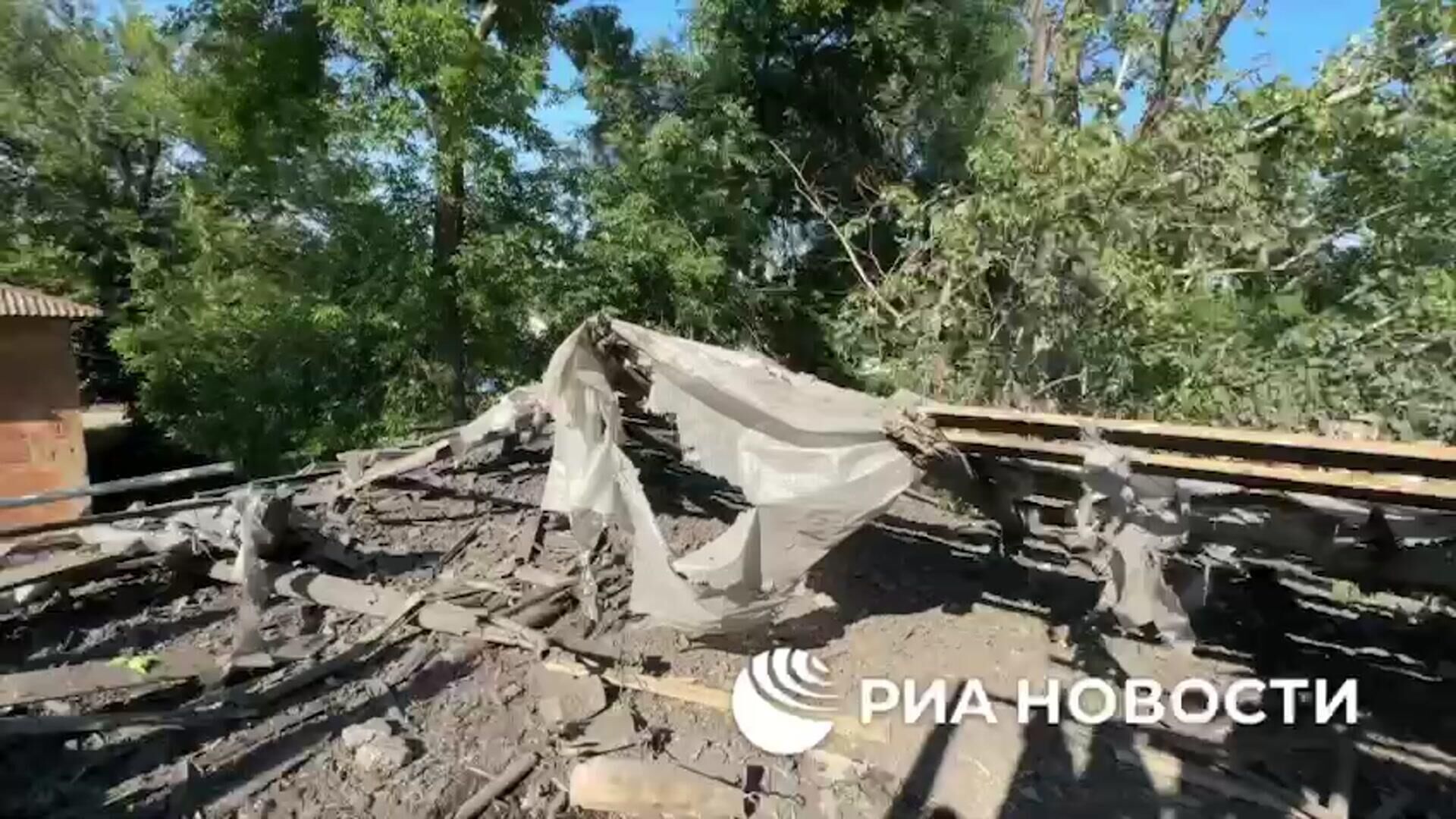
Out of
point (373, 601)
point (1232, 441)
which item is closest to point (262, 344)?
point (373, 601)

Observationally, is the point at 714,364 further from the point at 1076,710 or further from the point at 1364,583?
the point at 1364,583

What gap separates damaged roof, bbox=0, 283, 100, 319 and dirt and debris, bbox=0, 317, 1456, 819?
280 inches

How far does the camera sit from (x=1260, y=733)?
4.23 m

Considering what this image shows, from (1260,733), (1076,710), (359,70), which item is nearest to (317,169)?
(359,70)

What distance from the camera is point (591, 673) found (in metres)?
4.75

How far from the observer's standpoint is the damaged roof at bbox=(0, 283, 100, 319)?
10867 millimetres

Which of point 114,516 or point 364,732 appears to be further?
point 114,516

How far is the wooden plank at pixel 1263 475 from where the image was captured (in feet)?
9.62

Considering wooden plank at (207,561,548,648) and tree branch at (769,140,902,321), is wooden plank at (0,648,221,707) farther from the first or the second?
tree branch at (769,140,902,321)

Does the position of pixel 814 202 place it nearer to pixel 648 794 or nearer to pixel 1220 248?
pixel 1220 248

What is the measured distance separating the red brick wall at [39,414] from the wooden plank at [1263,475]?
1213 centimetres

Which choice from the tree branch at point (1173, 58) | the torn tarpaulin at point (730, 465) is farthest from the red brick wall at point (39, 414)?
the tree branch at point (1173, 58)

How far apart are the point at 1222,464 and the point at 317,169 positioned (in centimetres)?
1127

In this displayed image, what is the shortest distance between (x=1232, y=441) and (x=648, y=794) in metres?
2.72
